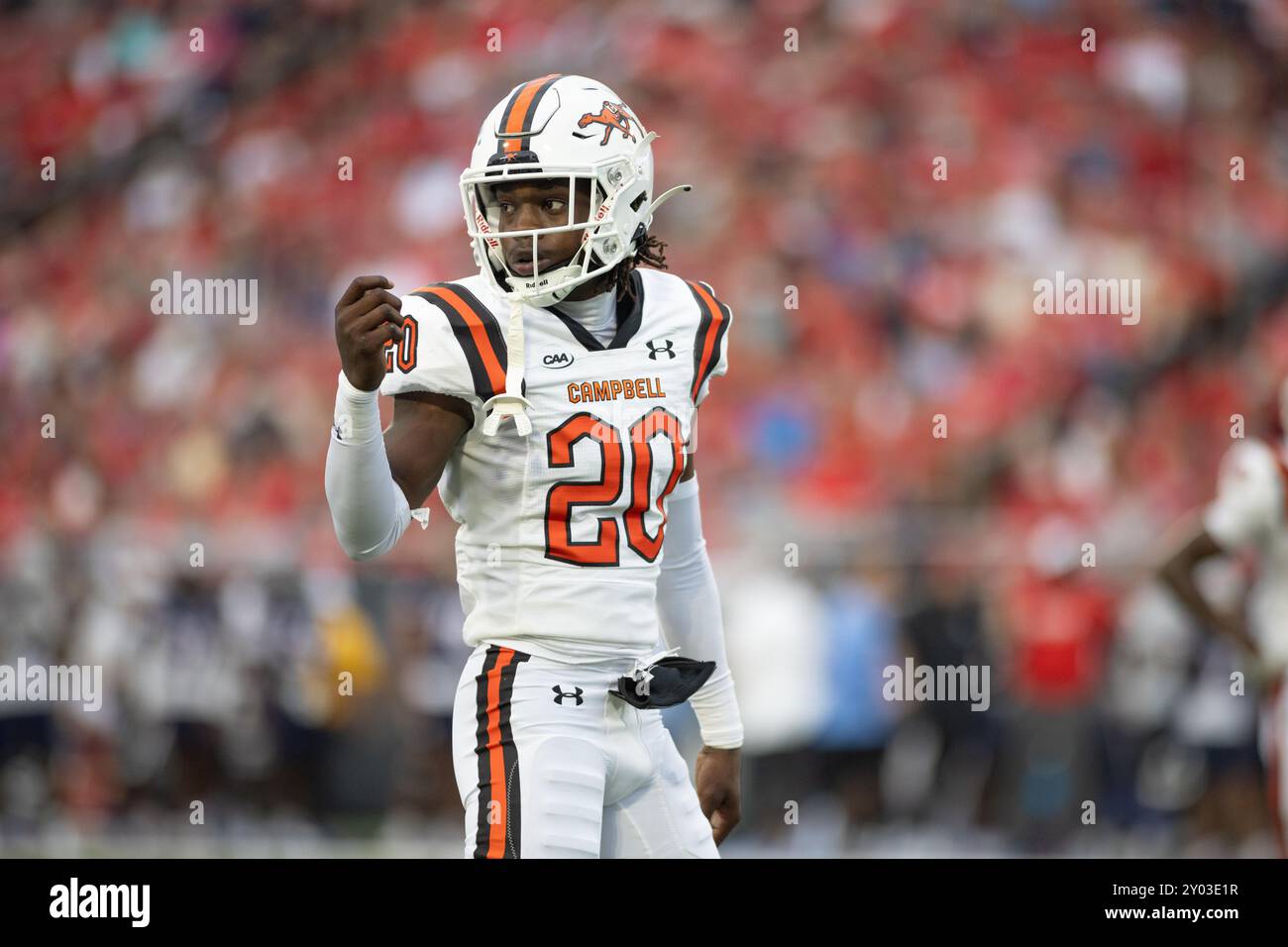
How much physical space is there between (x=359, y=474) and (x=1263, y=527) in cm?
275

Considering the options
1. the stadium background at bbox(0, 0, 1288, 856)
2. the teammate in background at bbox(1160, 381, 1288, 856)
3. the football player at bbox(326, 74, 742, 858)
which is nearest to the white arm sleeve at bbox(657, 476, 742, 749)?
the football player at bbox(326, 74, 742, 858)

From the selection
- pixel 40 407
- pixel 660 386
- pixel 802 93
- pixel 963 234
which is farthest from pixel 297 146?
pixel 660 386

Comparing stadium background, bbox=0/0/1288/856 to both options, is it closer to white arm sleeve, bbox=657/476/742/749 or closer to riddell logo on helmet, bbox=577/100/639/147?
white arm sleeve, bbox=657/476/742/749

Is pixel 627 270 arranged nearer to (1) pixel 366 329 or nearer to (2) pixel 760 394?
(1) pixel 366 329

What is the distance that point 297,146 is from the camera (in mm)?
8820

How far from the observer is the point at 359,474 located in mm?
2641

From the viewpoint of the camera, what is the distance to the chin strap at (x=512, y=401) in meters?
2.81

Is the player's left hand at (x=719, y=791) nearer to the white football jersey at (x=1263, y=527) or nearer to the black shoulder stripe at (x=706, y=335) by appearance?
the black shoulder stripe at (x=706, y=335)

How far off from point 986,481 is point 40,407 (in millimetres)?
4480

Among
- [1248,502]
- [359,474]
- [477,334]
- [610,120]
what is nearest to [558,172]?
[610,120]

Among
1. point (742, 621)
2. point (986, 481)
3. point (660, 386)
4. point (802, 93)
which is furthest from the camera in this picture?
point (802, 93)

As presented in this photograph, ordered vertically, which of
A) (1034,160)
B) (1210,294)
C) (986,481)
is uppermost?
(1034,160)
